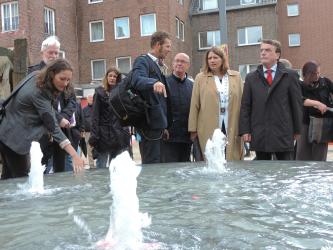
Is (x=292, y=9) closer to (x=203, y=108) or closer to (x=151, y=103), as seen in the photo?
(x=203, y=108)

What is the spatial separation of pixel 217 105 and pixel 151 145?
2.57 feet

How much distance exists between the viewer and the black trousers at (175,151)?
16.7 ft

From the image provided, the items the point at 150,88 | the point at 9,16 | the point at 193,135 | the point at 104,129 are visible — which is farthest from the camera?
the point at 9,16

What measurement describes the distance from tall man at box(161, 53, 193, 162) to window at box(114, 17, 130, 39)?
22361 millimetres


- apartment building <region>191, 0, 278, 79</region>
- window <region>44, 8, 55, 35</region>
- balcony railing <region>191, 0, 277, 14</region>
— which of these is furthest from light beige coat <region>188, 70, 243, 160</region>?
balcony railing <region>191, 0, 277, 14</region>

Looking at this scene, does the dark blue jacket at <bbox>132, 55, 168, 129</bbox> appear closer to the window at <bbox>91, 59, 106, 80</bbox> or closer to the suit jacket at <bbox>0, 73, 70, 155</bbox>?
the suit jacket at <bbox>0, 73, 70, 155</bbox>

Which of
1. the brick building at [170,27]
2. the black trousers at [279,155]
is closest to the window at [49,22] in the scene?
the brick building at [170,27]

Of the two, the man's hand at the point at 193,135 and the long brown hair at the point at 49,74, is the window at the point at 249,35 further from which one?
the long brown hair at the point at 49,74

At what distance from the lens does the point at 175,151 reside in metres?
5.19

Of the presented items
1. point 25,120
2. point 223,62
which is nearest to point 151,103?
point 223,62

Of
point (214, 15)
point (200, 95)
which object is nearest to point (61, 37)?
point (214, 15)

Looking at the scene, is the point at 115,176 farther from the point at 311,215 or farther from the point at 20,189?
the point at 20,189

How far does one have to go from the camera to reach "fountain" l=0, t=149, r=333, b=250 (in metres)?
1.76

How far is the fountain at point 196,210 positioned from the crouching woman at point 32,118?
49 centimetres
